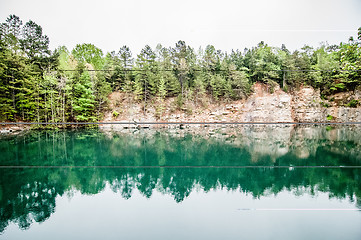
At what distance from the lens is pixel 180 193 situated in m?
7.61

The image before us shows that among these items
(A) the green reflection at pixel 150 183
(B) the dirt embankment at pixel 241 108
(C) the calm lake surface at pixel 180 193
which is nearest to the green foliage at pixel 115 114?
(B) the dirt embankment at pixel 241 108

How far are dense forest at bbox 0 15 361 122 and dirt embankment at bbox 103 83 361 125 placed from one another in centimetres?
99

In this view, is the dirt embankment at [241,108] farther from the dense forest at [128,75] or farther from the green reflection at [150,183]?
the green reflection at [150,183]

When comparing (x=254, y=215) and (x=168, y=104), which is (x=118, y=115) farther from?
(x=254, y=215)

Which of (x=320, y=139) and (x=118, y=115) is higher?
(x=118, y=115)

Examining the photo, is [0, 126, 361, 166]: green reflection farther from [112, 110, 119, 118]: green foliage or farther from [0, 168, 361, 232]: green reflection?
[112, 110, 119, 118]: green foliage

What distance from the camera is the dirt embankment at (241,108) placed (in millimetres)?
25419

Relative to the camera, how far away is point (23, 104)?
64.1ft

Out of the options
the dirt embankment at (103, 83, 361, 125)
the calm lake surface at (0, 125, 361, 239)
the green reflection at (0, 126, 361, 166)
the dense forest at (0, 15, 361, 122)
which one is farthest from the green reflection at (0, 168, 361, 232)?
the dirt embankment at (103, 83, 361, 125)

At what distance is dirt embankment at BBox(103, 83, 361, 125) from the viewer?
83.4ft

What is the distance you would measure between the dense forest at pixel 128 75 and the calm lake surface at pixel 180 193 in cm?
825

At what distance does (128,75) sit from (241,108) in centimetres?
1590

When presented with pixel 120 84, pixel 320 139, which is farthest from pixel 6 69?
pixel 320 139

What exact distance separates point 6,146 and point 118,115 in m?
14.2
